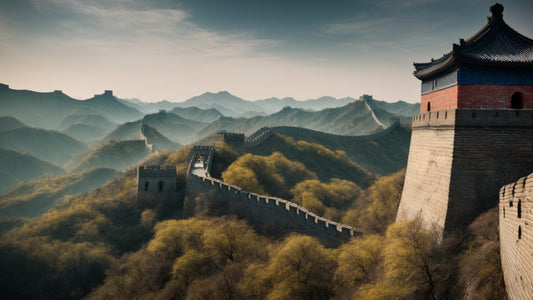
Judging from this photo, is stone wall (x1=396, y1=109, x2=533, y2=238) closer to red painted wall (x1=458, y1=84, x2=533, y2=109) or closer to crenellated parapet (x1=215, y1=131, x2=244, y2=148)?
red painted wall (x1=458, y1=84, x2=533, y2=109)

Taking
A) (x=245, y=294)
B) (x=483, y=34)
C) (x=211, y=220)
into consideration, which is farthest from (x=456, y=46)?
(x=211, y=220)

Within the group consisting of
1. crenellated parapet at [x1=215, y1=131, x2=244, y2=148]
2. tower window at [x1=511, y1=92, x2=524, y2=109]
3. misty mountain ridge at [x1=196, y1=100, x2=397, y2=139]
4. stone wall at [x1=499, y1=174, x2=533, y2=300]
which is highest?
misty mountain ridge at [x1=196, y1=100, x2=397, y2=139]

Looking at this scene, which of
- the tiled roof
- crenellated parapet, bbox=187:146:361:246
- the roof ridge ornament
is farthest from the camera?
crenellated parapet, bbox=187:146:361:246

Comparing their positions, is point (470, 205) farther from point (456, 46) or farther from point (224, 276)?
point (224, 276)

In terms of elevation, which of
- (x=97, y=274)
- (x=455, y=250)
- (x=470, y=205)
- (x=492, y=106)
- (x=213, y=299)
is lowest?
(x=97, y=274)

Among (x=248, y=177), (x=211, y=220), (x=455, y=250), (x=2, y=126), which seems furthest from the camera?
(x=2, y=126)

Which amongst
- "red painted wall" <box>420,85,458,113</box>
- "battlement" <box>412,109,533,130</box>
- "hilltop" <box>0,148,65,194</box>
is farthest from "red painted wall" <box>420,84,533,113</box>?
"hilltop" <box>0,148,65,194</box>
